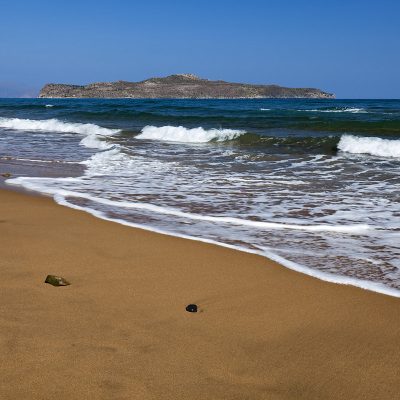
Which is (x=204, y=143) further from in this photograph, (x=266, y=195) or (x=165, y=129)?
(x=266, y=195)

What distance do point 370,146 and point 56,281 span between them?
1190cm

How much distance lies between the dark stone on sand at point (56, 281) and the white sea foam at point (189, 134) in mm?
13836

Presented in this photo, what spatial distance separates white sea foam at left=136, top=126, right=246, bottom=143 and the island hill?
9017cm

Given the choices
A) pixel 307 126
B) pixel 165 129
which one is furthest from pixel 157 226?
pixel 307 126

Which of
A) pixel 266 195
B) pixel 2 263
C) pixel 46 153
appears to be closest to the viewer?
pixel 2 263

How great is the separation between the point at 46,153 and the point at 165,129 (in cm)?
720

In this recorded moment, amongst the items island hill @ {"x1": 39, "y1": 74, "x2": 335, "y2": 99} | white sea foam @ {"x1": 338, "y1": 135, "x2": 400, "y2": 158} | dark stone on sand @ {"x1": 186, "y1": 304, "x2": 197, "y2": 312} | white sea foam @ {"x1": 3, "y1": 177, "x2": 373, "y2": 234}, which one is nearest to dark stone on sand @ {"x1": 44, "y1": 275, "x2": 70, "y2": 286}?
dark stone on sand @ {"x1": 186, "y1": 304, "x2": 197, "y2": 312}

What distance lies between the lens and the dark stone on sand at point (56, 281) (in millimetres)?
3184

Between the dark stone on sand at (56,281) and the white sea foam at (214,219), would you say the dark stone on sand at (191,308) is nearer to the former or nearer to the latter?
the dark stone on sand at (56,281)

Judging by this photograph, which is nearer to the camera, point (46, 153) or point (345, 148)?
point (46, 153)

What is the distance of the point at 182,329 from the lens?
8.71 ft

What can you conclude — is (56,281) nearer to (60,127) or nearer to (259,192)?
(259,192)

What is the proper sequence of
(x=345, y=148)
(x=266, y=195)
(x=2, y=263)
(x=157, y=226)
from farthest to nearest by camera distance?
(x=345, y=148), (x=266, y=195), (x=157, y=226), (x=2, y=263)

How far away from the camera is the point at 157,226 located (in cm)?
488
